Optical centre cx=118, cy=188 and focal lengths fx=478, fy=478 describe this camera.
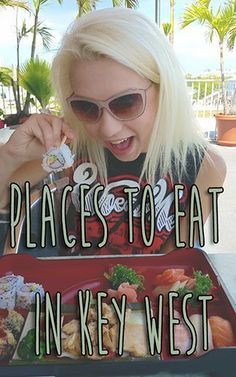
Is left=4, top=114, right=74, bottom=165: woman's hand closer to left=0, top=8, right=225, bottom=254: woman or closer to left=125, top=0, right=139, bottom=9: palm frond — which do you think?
left=0, top=8, right=225, bottom=254: woman

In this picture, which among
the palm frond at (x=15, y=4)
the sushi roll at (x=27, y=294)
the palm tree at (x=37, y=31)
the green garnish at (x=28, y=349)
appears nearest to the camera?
the green garnish at (x=28, y=349)

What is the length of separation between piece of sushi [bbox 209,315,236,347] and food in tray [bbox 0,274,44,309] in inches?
15.4

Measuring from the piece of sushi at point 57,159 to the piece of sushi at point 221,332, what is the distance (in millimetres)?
477

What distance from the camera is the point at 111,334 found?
0.96 metres

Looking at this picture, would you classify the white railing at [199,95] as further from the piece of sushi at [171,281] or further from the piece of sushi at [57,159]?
the piece of sushi at [171,281]

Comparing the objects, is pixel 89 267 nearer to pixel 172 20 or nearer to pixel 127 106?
pixel 127 106

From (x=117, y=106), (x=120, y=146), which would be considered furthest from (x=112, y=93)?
(x=120, y=146)

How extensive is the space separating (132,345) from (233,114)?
87 cm

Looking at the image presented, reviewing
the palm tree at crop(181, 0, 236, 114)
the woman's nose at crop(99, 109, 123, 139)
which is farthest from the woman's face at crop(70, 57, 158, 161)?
the palm tree at crop(181, 0, 236, 114)

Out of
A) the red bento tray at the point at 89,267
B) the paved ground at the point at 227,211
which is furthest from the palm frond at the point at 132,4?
the red bento tray at the point at 89,267

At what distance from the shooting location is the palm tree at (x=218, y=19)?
1219mm

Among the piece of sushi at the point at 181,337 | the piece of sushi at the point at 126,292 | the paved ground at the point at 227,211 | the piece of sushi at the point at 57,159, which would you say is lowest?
the piece of sushi at the point at 181,337

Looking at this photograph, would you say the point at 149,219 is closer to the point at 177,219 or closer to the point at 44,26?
the point at 177,219

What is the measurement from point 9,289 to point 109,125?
17.6 inches
